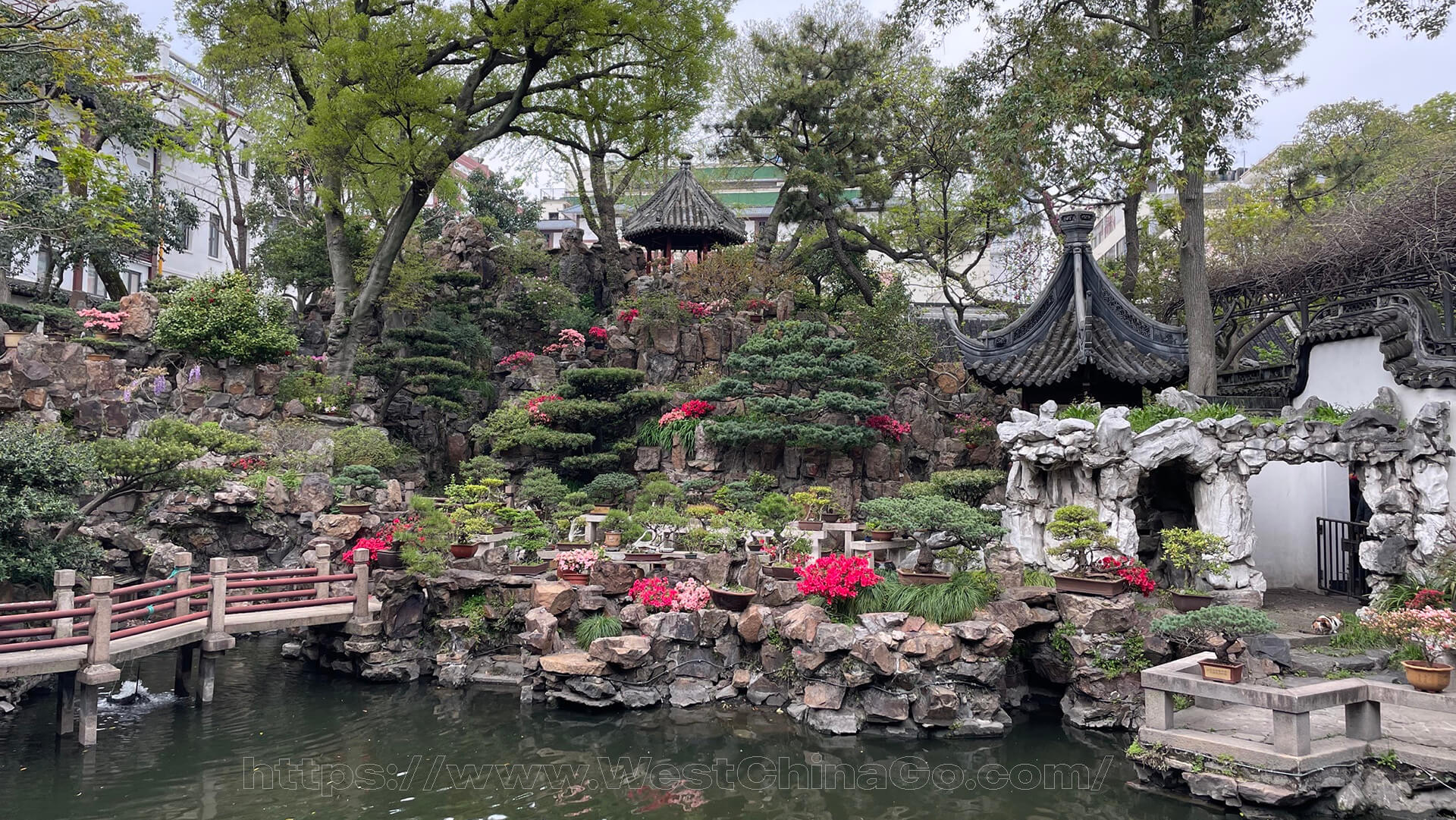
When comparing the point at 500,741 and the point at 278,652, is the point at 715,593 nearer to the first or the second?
the point at 500,741

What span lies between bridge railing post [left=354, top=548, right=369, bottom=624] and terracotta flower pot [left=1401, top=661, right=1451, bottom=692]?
1212 centimetres

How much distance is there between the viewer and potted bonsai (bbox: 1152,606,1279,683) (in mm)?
8305

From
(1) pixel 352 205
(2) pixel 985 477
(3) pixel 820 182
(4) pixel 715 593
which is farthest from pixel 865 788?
(1) pixel 352 205

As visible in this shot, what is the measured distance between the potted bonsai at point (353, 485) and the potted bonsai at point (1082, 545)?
10310 mm

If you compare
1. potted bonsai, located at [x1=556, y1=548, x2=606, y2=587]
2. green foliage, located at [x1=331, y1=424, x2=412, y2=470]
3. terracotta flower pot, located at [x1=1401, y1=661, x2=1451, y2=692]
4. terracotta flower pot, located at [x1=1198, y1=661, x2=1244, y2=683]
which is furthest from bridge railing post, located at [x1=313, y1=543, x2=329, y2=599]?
terracotta flower pot, located at [x1=1401, y1=661, x2=1451, y2=692]

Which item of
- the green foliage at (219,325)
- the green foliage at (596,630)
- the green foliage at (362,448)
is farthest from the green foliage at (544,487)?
the green foliage at (219,325)

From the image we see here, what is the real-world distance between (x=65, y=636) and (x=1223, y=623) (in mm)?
12203

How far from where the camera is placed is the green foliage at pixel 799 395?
15961 mm

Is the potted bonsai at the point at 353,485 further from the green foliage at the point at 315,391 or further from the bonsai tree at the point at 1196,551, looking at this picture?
the bonsai tree at the point at 1196,551

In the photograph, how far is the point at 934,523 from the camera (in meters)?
11.3

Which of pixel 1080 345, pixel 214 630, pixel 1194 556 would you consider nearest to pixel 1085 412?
pixel 1080 345

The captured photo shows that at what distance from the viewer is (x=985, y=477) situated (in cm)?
1403

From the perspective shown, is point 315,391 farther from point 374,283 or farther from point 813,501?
point 813,501

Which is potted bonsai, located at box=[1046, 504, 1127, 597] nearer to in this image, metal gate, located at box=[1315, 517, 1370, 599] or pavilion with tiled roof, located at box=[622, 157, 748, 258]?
metal gate, located at box=[1315, 517, 1370, 599]
